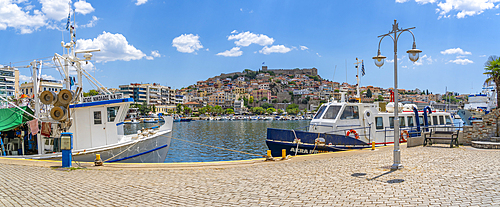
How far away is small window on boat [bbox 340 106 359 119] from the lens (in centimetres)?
1616

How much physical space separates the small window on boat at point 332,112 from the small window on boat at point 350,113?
14.7 inches

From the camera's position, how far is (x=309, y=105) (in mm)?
167250

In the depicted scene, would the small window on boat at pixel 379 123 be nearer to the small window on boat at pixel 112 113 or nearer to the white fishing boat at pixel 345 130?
the white fishing boat at pixel 345 130

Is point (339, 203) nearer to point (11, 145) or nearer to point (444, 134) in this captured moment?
point (444, 134)

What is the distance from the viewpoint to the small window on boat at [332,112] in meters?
16.4

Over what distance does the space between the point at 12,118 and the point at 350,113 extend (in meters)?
16.2

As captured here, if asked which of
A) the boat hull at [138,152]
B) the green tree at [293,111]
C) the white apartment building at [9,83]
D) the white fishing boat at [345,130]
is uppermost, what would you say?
the white apartment building at [9,83]

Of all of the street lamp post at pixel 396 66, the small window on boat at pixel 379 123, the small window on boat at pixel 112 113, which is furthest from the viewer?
the small window on boat at pixel 379 123

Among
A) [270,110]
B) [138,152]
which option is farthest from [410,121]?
[270,110]

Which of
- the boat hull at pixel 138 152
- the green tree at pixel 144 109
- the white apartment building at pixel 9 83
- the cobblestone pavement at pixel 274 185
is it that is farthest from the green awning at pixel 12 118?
the green tree at pixel 144 109

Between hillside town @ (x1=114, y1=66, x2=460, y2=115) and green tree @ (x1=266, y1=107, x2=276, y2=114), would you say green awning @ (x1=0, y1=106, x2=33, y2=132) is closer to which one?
hillside town @ (x1=114, y1=66, x2=460, y2=115)

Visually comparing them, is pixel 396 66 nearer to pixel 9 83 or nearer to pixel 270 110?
pixel 9 83

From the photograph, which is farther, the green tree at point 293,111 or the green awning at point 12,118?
the green tree at point 293,111

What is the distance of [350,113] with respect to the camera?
1623 cm
